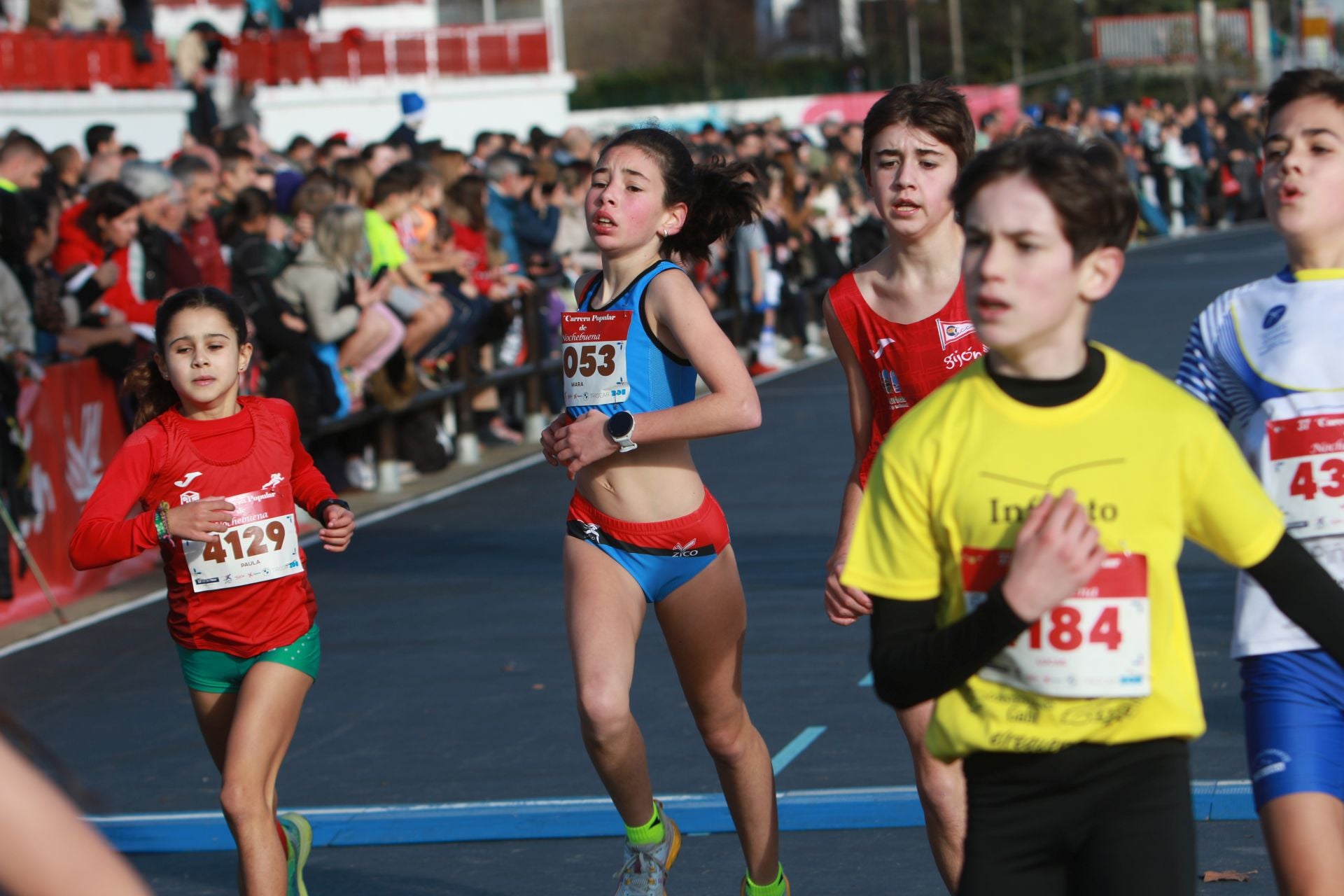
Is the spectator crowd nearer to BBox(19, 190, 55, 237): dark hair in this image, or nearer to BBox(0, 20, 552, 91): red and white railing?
BBox(19, 190, 55, 237): dark hair

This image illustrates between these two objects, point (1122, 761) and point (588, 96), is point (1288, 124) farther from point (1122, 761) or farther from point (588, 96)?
point (588, 96)

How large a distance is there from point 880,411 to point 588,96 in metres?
60.6

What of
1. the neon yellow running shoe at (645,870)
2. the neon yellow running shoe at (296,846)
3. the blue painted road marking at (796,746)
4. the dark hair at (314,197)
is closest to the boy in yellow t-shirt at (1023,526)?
the neon yellow running shoe at (645,870)

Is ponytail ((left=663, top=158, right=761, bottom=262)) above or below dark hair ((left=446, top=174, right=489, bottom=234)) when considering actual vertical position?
below

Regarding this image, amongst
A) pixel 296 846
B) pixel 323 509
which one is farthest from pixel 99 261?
pixel 296 846

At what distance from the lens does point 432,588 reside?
9.91 meters

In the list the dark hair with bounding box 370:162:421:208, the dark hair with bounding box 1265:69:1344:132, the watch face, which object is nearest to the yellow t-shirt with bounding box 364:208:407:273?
the dark hair with bounding box 370:162:421:208

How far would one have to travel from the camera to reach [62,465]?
1011 cm

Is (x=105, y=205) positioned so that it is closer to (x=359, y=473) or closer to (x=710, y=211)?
(x=359, y=473)

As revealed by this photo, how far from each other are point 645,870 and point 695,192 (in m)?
1.80

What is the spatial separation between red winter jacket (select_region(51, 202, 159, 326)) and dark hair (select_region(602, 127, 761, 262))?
19.9ft

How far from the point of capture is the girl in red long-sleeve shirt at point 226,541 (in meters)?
4.63

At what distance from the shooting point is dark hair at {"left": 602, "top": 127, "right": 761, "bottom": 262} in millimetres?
5062

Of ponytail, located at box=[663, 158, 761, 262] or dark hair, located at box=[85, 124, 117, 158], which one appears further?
dark hair, located at box=[85, 124, 117, 158]
